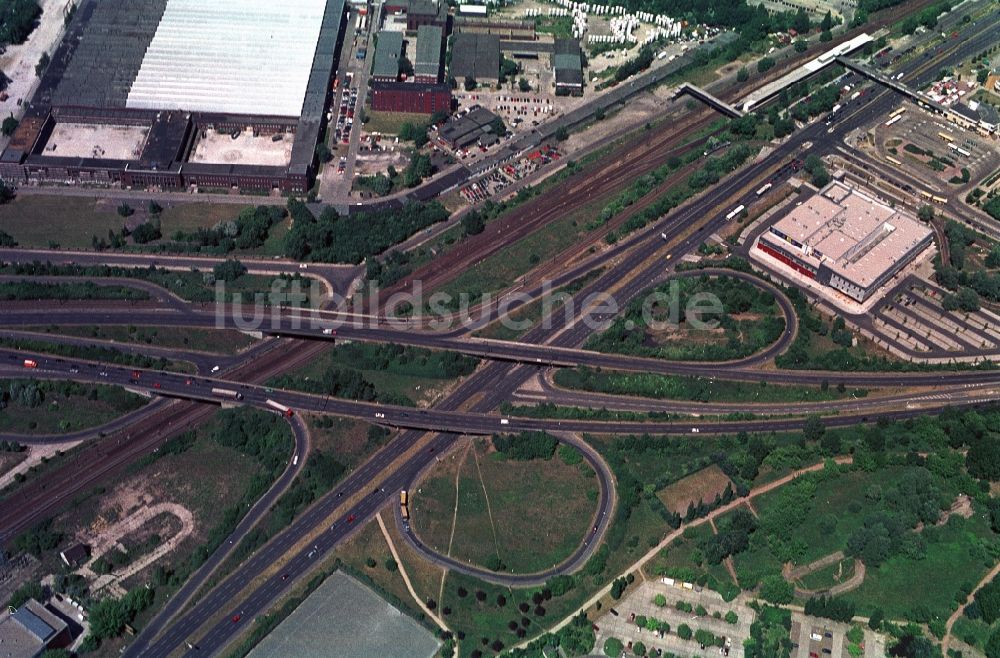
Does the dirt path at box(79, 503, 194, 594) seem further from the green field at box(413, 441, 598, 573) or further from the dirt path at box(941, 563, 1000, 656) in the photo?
the dirt path at box(941, 563, 1000, 656)

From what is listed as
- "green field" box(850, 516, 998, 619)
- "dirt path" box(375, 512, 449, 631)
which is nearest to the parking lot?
"green field" box(850, 516, 998, 619)

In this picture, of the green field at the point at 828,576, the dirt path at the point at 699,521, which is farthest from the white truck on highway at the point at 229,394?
the green field at the point at 828,576

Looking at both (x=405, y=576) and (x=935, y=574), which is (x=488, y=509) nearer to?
(x=405, y=576)

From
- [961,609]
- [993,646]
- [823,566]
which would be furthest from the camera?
[823,566]

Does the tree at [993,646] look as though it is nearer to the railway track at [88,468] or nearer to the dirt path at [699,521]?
the dirt path at [699,521]

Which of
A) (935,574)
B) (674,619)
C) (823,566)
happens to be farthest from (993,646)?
(674,619)

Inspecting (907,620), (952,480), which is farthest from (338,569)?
(952,480)
